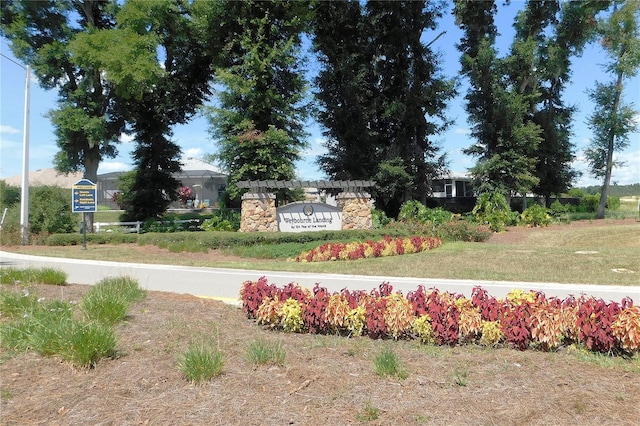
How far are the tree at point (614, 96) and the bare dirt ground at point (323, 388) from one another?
29.7 meters

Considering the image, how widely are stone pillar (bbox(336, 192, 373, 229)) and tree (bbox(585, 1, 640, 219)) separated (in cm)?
1743

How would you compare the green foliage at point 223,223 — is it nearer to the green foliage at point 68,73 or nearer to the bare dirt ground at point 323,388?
the green foliage at point 68,73

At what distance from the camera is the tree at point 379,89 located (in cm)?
2781

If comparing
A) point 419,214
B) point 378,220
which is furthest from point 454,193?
point 378,220

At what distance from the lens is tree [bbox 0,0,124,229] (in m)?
24.5

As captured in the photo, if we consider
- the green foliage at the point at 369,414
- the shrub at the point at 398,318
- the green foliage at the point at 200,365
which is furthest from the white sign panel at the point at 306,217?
the green foliage at the point at 369,414

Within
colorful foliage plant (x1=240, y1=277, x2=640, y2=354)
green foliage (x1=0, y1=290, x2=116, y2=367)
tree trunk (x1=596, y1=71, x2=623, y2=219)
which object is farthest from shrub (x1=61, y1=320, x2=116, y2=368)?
tree trunk (x1=596, y1=71, x2=623, y2=219)

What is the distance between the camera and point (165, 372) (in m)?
4.40

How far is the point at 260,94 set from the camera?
79.9 feet

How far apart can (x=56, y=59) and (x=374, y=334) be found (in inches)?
1005

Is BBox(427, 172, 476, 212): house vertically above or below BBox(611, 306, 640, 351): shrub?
above

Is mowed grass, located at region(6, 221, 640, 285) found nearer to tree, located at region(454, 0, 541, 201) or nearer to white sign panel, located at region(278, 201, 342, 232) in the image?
white sign panel, located at region(278, 201, 342, 232)

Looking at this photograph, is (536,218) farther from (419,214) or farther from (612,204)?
(612,204)

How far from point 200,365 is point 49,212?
70.3 ft
